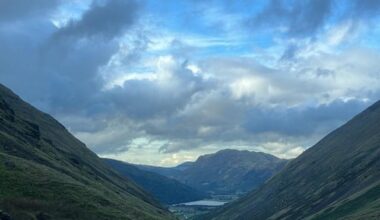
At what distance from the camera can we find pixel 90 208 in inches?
4599

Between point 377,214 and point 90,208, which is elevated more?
point 90,208

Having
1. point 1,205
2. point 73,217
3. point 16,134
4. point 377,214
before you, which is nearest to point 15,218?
point 1,205

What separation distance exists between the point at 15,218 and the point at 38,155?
68.9 m

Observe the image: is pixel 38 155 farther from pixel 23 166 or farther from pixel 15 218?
pixel 15 218

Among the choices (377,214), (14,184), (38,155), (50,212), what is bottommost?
(377,214)

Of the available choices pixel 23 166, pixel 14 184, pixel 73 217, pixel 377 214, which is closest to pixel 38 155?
pixel 23 166

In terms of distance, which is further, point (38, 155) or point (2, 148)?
point (38, 155)

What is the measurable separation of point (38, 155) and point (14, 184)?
165 ft

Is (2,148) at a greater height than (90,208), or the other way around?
(2,148)

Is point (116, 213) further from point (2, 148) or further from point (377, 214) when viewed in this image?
point (377, 214)

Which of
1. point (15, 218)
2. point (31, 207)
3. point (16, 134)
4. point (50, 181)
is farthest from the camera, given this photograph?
point (16, 134)

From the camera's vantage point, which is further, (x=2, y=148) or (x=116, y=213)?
(x=2, y=148)

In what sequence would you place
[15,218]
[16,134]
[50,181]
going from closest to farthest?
[15,218] < [50,181] < [16,134]

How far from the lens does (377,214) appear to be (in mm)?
153750
